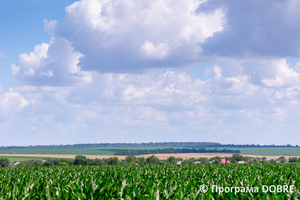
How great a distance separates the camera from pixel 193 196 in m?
11.0

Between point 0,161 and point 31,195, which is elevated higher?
point 31,195

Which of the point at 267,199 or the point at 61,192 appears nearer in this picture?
the point at 267,199

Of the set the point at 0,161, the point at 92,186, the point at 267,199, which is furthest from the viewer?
the point at 0,161

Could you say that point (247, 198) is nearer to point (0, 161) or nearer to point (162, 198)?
point (162, 198)

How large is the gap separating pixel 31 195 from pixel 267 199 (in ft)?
28.0

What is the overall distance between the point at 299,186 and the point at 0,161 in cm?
12588

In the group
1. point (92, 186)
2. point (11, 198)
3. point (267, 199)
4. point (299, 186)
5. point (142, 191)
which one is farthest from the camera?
point (299, 186)

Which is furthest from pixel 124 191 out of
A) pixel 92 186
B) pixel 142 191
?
pixel 92 186

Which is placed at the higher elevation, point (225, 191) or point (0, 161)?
point (225, 191)

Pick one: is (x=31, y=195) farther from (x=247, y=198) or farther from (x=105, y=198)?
(x=247, y=198)

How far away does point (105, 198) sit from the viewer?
33.8 ft

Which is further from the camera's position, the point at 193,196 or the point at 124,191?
the point at 124,191

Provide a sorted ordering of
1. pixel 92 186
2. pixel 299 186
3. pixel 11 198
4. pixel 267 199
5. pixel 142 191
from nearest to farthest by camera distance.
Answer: pixel 267 199 < pixel 11 198 < pixel 92 186 < pixel 142 191 < pixel 299 186

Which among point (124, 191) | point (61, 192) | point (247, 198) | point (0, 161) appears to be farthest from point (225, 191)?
point (0, 161)
